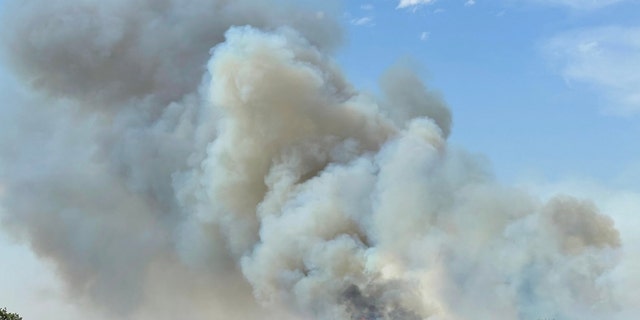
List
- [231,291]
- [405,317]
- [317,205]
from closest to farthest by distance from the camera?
[405,317] → [317,205] → [231,291]

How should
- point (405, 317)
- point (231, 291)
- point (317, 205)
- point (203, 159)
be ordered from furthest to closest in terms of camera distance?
point (231, 291)
point (203, 159)
point (317, 205)
point (405, 317)

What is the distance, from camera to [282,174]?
50844mm

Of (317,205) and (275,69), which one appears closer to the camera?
(317,205)

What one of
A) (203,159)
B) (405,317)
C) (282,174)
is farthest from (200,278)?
(405,317)

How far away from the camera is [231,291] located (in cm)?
6456

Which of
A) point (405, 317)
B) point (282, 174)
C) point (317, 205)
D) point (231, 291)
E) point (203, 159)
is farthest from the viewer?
point (231, 291)

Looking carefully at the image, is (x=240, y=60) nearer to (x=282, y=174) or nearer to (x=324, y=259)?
(x=282, y=174)

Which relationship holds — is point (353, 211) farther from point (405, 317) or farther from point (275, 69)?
point (275, 69)

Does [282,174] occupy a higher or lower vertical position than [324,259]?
higher

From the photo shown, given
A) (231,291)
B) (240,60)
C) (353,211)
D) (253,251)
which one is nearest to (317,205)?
(353,211)

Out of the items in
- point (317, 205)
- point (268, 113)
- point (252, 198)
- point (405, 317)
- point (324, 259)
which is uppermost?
point (268, 113)

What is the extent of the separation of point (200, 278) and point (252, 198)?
15.0m

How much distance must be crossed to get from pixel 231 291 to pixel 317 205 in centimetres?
2109

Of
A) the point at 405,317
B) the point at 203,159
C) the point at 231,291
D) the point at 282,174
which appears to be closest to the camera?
the point at 405,317
